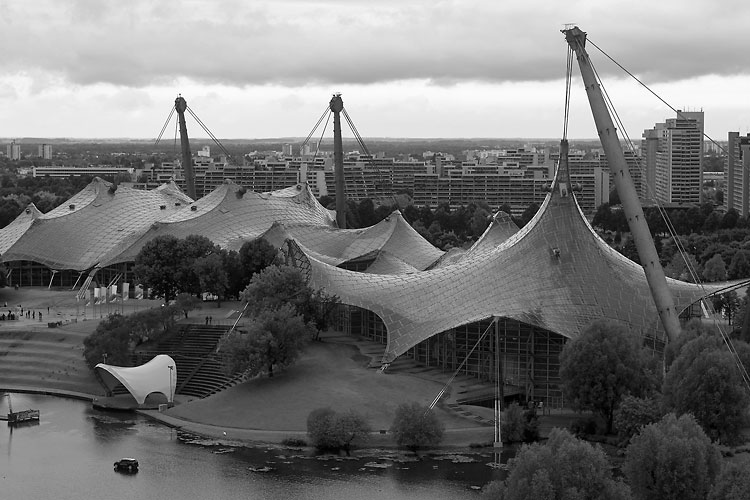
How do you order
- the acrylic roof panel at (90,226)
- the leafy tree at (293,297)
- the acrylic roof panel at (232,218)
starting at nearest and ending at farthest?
the leafy tree at (293,297) → the acrylic roof panel at (232,218) → the acrylic roof panel at (90,226)

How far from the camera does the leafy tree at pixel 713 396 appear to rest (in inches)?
1943

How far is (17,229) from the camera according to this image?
95.2m

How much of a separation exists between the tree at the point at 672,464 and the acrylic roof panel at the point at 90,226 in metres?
52.7

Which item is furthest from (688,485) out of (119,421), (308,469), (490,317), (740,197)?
(740,197)

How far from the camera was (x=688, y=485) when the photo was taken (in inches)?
1574

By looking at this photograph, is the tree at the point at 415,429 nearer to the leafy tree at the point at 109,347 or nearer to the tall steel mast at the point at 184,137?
the leafy tree at the point at 109,347

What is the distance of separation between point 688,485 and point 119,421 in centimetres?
2646

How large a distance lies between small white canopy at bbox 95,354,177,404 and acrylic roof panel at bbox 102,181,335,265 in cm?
2323

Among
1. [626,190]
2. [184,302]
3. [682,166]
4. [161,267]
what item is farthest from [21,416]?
[682,166]

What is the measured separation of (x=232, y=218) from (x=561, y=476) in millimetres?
54160

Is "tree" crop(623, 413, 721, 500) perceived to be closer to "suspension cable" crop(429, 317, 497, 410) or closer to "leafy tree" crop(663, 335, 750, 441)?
"leafy tree" crop(663, 335, 750, 441)

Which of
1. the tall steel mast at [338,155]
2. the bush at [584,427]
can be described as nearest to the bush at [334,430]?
the bush at [584,427]

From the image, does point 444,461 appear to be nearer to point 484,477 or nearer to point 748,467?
point 484,477

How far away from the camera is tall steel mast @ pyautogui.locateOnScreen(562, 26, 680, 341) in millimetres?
56188
